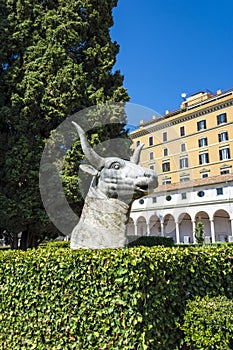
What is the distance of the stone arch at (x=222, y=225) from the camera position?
37.7 meters

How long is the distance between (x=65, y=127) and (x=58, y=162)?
1.42m

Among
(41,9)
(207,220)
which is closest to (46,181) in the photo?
(41,9)

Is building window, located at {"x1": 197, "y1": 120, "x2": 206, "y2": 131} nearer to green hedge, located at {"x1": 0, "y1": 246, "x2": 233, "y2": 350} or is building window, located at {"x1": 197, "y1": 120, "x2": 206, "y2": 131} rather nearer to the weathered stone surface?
the weathered stone surface

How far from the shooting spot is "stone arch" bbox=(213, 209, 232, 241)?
124 ft

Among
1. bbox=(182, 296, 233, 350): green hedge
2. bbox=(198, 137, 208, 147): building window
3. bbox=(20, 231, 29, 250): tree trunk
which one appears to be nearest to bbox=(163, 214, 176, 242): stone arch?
bbox=(198, 137, 208, 147): building window

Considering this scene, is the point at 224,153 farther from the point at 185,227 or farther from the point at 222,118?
the point at 185,227

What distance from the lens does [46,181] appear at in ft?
37.8

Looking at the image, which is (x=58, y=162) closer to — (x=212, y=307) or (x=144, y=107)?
(x=144, y=107)

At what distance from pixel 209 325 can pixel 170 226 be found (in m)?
41.7

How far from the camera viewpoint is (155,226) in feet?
147

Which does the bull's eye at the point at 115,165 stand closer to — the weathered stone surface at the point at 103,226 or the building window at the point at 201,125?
the weathered stone surface at the point at 103,226

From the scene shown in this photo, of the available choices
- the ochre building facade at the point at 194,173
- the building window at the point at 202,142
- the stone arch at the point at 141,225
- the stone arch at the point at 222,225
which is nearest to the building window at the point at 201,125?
the ochre building facade at the point at 194,173

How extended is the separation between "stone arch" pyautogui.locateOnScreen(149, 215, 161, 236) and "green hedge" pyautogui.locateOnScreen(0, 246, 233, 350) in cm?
3824

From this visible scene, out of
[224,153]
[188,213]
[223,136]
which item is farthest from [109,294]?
[223,136]
